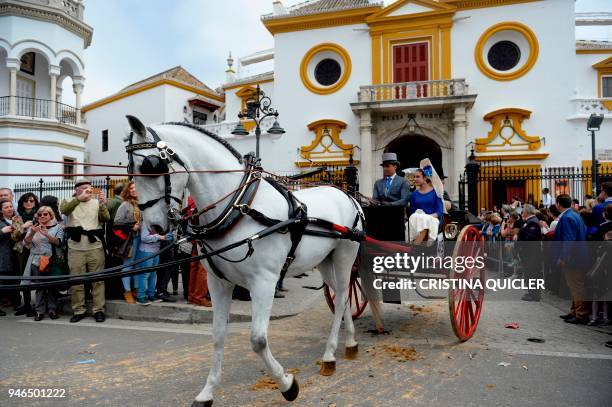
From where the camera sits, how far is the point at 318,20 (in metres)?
21.2

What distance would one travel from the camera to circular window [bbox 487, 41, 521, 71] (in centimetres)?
1929

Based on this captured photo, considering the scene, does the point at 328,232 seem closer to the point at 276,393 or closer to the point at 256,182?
the point at 256,182

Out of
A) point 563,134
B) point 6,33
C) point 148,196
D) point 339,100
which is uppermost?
point 6,33

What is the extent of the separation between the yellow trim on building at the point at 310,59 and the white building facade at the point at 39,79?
40.5 feet

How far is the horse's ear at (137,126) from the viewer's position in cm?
301

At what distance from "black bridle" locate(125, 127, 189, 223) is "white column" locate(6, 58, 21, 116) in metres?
23.0

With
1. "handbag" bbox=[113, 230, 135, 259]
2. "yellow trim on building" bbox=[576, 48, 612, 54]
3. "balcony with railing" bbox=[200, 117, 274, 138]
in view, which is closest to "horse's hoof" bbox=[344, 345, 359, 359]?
"handbag" bbox=[113, 230, 135, 259]

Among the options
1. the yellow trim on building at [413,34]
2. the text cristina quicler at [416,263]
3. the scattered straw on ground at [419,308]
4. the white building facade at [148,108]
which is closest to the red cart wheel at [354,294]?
the text cristina quicler at [416,263]

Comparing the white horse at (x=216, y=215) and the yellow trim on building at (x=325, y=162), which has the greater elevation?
the yellow trim on building at (x=325, y=162)

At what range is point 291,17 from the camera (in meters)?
21.4

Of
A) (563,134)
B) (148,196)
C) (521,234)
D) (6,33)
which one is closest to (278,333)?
(148,196)

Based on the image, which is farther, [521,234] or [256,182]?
[521,234]

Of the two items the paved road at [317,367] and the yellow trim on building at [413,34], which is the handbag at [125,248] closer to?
the paved road at [317,367]

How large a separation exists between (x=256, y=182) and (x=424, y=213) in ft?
9.08
